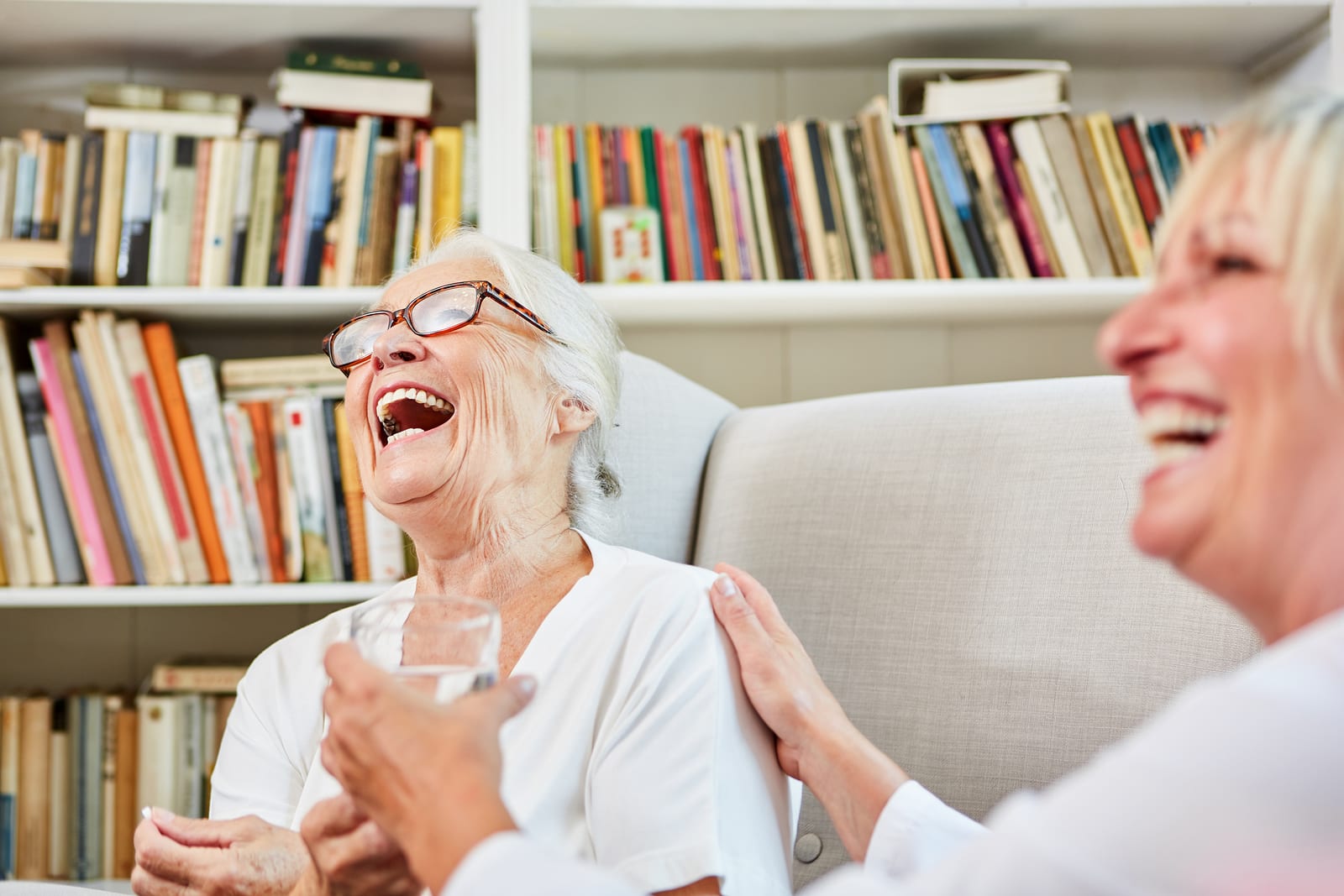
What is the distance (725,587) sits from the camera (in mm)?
1044

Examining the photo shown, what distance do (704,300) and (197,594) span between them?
3.09 ft

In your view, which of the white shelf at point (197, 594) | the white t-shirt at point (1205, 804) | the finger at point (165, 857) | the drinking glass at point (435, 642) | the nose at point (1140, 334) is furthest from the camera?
the white shelf at point (197, 594)

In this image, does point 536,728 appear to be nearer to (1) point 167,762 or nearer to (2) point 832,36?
(1) point 167,762

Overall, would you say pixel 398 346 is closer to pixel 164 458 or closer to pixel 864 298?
pixel 164 458

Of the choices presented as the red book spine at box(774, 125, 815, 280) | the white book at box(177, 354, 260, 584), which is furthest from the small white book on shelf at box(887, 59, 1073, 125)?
the white book at box(177, 354, 260, 584)

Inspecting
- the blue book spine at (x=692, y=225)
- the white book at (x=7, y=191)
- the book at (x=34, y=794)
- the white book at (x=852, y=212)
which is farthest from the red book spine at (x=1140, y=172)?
the book at (x=34, y=794)

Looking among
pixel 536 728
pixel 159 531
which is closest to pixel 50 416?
pixel 159 531

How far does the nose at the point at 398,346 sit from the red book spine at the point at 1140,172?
1.26 metres

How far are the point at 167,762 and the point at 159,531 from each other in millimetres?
387

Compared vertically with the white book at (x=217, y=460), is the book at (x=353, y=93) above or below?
above

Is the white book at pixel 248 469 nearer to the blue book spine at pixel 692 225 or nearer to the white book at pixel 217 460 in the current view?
the white book at pixel 217 460

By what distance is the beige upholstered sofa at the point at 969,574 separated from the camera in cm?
111

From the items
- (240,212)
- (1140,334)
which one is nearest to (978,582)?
(1140,334)

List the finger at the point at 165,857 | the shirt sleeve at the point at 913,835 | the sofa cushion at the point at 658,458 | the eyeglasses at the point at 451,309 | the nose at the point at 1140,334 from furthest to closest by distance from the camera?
the sofa cushion at the point at 658,458 < the eyeglasses at the point at 451,309 < the finger at the point at 165,857 < the shirt sleeve at the point at 913,835 < the nose at the point at 1140,334
